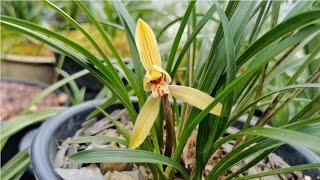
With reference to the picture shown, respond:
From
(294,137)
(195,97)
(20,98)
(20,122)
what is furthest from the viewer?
(20,98)

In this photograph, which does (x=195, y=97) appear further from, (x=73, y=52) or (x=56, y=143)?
(x=56, y=143)

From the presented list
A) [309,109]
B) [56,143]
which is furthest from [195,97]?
[56,143]

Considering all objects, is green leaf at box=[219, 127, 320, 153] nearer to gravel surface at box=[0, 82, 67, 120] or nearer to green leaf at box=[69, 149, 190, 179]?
green leaf at box=[69, 149, 190, 179]

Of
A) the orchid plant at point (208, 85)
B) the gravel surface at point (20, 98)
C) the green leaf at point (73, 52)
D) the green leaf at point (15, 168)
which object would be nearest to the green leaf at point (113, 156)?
the orchid plant at point (208, 85)

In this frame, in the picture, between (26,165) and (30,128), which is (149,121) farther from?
(30,128)

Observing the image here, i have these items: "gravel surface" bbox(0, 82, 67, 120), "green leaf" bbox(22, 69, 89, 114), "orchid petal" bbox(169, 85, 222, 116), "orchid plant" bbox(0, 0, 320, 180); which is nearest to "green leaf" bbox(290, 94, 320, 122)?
"orchid plant" bbox(0, 0, 320, 180)

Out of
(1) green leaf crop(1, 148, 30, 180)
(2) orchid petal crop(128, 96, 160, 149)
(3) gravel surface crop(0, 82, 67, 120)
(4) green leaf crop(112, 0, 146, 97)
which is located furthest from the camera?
(3) gravel surface crop(0, 82, 67, 120)

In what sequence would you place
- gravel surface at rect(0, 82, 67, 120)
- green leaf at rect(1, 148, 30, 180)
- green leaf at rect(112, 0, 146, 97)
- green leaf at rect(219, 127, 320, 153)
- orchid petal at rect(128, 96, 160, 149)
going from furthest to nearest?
gravel surface at rect(0, 82, 67, 120) → green leaf at rect(1, 148, 30, 180) → green leaf at rect(112, 0, 146, 97) → orchid petal at rect(128, 96, 160, 149) → green leaf at rect(219, 127, 320, 153)
